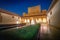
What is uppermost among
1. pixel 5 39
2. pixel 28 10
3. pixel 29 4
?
pixel 29 4

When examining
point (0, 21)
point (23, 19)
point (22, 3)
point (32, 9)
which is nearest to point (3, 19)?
point (0, 21)

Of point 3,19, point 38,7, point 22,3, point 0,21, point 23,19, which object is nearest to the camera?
point 0,21

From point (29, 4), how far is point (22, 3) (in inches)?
96.3

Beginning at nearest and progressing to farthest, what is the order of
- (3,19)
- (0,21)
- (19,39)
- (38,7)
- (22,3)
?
(19,39) < (0,21) < (3,19) < (38,7) < (22,3)

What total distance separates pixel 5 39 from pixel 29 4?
2892 cm

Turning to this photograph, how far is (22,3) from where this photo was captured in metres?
30.0

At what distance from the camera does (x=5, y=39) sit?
0.81 meters

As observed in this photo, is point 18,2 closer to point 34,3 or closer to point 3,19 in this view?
point 34,3

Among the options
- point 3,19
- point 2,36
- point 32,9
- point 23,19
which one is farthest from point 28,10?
point 2,36

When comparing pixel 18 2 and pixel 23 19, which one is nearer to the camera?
pixel 23 19

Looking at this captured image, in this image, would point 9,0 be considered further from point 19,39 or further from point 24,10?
point 19,39

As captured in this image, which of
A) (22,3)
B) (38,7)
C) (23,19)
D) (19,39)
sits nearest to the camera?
(19,39)

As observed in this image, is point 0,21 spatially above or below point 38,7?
below

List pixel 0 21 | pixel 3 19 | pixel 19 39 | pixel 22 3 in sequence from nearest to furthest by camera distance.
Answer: pixel 19 39, pixel 0 21, pixel 3 19, pixel 22 3
